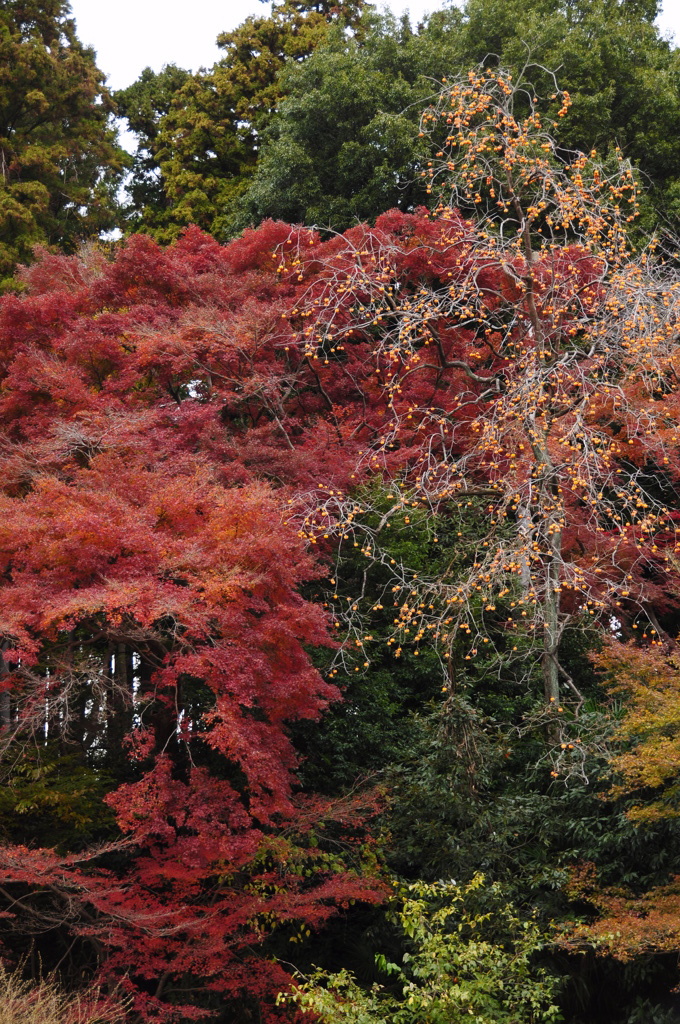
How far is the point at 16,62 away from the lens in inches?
731

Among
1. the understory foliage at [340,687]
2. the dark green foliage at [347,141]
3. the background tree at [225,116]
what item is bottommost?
the understory foliage at [340,687]

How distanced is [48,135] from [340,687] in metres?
14.1

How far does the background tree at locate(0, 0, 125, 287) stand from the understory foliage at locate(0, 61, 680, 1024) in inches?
318

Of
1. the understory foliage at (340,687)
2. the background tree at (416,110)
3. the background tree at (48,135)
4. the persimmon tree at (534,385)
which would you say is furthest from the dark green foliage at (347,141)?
the understory foliage at (340,687)

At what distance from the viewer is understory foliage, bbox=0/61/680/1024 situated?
7617 millimetres

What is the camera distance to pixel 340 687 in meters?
10.5

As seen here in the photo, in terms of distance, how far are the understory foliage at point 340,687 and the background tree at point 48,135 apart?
8.07 metres

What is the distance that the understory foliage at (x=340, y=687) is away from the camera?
7.62 meters

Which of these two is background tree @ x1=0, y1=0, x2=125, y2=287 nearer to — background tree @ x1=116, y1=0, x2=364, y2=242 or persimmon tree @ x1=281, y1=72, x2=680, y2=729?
background tree @ x1=116, y1=0, x2=364, y2=242

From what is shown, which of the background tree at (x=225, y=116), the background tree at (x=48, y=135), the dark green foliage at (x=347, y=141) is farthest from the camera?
the background tree at (x=225, y=116)

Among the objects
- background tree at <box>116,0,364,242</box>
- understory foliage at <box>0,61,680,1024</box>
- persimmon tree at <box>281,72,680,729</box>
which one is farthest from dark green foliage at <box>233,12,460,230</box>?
understory foliage at <box>0,61,680,1024</box>

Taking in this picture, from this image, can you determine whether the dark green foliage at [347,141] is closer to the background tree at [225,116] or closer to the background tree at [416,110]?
the background tree at [416,110]

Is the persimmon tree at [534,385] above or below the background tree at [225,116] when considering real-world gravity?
below

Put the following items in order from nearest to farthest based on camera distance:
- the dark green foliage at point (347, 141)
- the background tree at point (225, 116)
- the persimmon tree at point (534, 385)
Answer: the persimmon tree at point (534, 385) → the dark green foliage at point (347, 141) → the background tree at point (225, 116)
